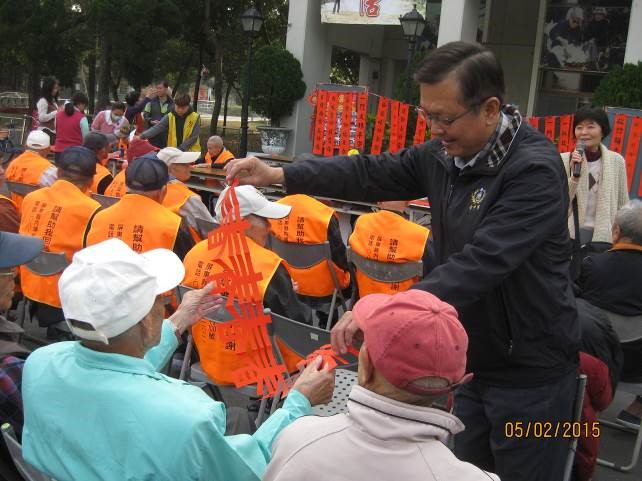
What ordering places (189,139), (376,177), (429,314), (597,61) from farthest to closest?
(597,61) → (189,139) → (376,177) → (429,314)

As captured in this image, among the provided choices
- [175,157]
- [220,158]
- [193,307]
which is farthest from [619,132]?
[193,307]

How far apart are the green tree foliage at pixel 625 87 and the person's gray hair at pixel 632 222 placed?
28.1 ft

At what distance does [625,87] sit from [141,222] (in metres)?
9.93

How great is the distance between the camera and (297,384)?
2.06m

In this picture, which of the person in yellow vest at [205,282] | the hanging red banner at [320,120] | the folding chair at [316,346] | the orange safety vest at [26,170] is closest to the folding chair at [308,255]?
the person in yellow vest at [205,282]

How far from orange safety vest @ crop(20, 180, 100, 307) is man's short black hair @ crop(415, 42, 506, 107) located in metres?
3.26

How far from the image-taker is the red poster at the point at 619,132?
1003cm

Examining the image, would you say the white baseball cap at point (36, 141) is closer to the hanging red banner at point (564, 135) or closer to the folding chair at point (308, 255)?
the folding chair at point (308, 255)

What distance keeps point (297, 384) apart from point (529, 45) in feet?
58.8

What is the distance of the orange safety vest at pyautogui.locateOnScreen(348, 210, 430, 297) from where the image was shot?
183 inches

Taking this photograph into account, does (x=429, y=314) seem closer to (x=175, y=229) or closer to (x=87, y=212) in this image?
(x=175, y=229)

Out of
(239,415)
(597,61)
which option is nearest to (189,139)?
(239,415)

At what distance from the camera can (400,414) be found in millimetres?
1498
